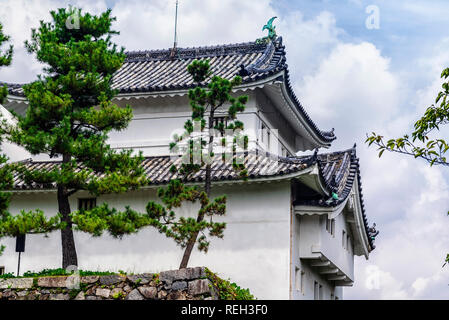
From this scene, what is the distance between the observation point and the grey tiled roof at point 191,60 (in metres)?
26.0

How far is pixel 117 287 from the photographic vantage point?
18359mm

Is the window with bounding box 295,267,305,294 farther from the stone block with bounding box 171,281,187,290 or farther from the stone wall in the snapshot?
the stone block with bounding box 171,281,187,290

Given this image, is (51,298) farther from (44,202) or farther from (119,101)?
(119,101)

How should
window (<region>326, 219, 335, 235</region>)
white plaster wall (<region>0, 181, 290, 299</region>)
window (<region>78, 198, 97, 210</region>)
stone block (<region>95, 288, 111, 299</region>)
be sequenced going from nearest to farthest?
stone block (<region>95, 288, 111, 299</region>) < white plaster wall (<region>0, 181, 290, 299</region>) < window (<region>78, 198, 97, 210</region>) < window (<region>326, 219, 335, 235</region>)

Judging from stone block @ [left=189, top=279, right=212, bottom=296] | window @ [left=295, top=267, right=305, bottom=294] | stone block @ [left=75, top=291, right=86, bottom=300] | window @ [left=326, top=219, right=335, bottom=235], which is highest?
window @ [left=326, top=219, right=335, bottom=235]

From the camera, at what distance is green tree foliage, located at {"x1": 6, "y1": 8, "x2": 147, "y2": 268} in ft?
66.8

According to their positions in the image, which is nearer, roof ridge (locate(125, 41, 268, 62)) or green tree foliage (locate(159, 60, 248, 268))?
green tree foliage (locate(159, 60, 248, 268))

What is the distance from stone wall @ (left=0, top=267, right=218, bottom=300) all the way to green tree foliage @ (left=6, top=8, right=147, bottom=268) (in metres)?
1.77

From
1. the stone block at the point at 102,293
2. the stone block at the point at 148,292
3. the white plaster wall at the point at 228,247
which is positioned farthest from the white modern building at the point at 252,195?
the stone block at the point at 148,292

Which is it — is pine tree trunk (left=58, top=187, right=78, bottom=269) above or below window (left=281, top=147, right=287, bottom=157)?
below

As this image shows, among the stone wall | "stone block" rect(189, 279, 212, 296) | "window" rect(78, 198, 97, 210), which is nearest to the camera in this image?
"stone block" rect(189, 279, 212, 296)
